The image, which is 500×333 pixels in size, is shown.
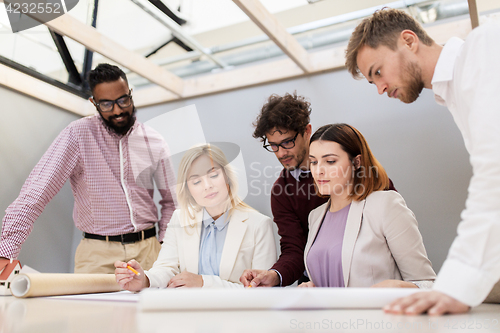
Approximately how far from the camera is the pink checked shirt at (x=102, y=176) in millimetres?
2389

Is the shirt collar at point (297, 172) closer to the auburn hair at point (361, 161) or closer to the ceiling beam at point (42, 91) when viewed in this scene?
the auburn hair at point (361, 161)

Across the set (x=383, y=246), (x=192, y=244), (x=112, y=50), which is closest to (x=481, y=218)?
(x=383, y=246)

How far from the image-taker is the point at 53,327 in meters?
0.75

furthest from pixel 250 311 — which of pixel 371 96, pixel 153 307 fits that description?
pixel 371 96

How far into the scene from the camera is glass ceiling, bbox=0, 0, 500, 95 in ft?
9.41

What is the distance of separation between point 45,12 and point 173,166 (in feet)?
3.99

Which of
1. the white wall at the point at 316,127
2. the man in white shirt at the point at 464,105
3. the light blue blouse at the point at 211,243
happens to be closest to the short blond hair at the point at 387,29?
the man in white shirt at the point at 464,105

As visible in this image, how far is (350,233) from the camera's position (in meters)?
1.65

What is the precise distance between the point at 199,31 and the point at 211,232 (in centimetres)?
220

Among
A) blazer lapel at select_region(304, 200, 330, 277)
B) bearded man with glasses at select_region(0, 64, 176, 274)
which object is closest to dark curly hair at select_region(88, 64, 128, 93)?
bearded man with glasses at select_region(0, 64, 176, 274)

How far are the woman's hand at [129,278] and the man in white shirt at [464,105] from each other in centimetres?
116

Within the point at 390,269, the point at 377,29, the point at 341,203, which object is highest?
the point at 377,29

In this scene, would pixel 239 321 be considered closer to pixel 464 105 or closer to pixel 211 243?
Answer: pixel 464 105

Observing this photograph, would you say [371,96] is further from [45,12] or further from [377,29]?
[45,12]
